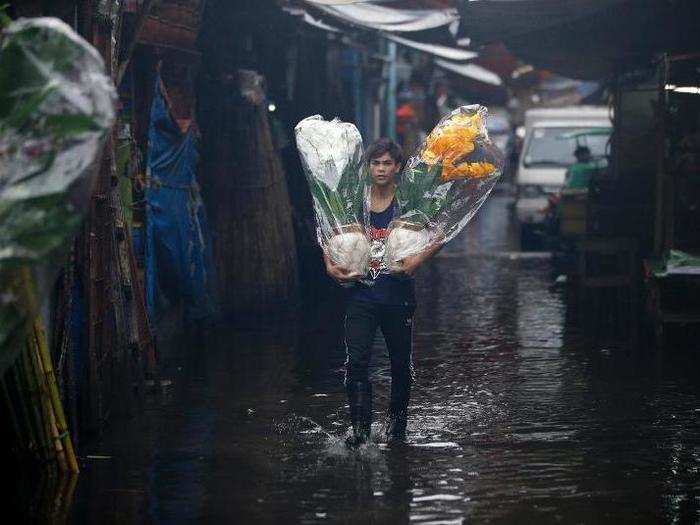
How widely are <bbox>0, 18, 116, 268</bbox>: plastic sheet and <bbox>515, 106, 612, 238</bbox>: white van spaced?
17931 millimetres

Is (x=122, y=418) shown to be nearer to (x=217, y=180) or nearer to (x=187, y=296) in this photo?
(x=187, y=296)

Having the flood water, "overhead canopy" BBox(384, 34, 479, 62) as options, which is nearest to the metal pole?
"overhead canopy" BBox(384, 34, 479, 62)

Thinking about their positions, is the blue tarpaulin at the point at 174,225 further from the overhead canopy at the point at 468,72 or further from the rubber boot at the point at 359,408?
the overhead canopy at the point at 468,72

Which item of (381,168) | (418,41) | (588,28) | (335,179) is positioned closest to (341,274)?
(335,179)

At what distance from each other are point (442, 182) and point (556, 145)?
666 inches

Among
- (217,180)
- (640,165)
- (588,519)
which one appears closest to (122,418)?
(588,519)

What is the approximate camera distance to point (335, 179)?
804 cm

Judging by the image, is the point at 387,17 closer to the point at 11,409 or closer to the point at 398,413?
the point at 398,413

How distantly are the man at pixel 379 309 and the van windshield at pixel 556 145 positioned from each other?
16.0m

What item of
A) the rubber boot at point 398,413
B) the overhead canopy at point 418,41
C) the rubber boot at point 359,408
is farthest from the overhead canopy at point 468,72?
the rubber boot at point 359,408

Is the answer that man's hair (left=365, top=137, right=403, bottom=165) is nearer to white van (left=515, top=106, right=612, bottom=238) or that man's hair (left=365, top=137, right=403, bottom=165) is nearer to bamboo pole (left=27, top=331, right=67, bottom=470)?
bamboo pole (left=27, top=331, right=67, bottom=470)

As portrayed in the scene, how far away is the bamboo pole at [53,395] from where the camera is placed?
7242 millimetres

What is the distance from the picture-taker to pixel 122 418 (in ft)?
29.4

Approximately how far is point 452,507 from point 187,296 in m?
5.99
